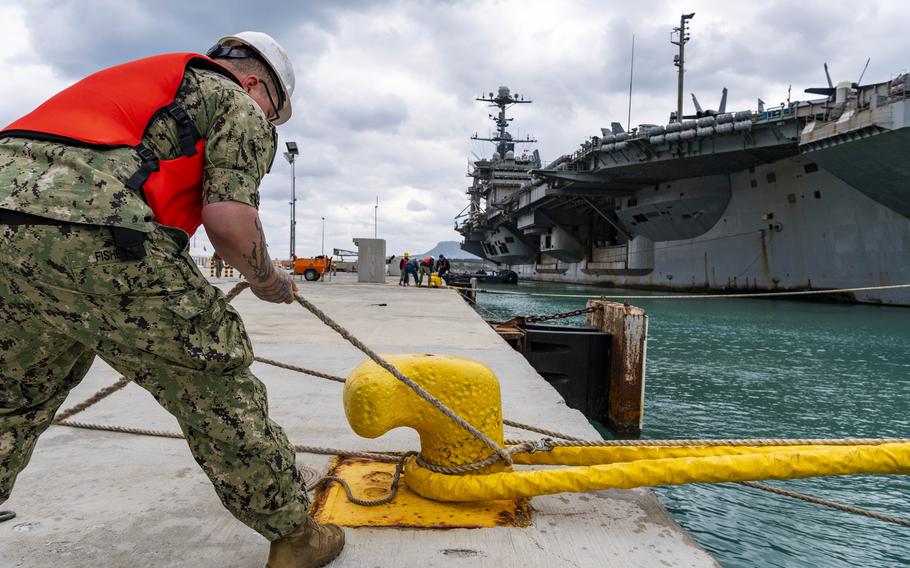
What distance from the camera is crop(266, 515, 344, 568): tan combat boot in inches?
68.2

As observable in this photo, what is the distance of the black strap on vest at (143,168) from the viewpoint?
4.66 ft

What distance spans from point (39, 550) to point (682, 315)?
68.7ft

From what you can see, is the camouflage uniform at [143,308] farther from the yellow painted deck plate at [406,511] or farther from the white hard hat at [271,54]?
the yellow painted deck plate at [406,511]

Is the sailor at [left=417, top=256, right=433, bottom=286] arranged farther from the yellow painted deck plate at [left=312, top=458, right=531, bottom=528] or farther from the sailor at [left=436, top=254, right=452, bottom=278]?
the yellow painted deck plate at [left=312, top=458, right=531, bottom=528]

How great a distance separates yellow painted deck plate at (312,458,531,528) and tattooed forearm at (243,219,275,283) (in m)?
1.00

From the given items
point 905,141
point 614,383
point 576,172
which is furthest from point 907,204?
point 614,383

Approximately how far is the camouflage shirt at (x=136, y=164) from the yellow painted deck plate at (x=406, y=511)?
4.15 ft

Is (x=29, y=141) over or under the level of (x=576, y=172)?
under

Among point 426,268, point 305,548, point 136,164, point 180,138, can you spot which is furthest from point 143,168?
point 426,268

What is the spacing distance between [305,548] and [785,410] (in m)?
7.79

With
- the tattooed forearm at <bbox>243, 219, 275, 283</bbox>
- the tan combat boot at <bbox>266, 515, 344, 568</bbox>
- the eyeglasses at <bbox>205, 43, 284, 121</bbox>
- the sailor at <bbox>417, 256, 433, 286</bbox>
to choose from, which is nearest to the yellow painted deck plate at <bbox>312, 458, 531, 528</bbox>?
the tan combat boot at <bbox>266, 515, 344, 568</bbox>

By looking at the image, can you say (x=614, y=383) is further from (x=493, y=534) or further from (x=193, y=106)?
(x=193, y=106)

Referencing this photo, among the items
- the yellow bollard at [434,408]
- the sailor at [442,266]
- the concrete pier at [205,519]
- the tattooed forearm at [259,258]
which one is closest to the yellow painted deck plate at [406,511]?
the concrete pier at [205,519]

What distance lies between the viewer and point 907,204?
2091 centimetres
